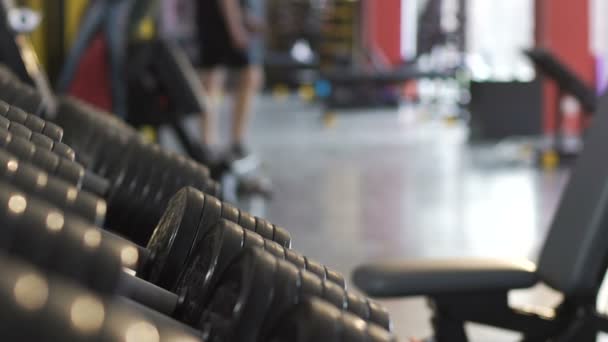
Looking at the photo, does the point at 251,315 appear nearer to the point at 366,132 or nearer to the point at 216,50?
the point at 216,50

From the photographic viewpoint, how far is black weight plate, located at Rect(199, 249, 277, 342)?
21.2 inches

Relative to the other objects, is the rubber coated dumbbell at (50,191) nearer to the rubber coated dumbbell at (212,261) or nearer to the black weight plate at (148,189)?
the rubber coated dumbbell at (212,261)

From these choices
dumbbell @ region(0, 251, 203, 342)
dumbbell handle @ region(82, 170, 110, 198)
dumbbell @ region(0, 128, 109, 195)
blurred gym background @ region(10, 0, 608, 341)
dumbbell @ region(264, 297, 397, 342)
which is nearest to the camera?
dumbbell @ region(0, 251, 203, 342)

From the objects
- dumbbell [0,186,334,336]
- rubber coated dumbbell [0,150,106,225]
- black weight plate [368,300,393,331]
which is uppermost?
dumbbell [0,186,334,336]

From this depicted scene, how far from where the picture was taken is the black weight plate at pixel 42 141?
2.32ft

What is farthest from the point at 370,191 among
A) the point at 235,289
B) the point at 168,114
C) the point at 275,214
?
the point at 235,289

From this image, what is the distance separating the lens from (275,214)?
3830 mm

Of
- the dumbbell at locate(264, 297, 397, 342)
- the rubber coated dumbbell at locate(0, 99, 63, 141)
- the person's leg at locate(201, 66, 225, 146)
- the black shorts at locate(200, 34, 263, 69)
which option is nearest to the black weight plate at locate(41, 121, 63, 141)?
the rubber coated dumbbell at locate(0, 99, 63, 141)

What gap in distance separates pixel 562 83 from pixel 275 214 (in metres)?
2.50

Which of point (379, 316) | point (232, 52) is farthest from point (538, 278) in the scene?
point (232, 52)

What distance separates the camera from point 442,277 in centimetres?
117

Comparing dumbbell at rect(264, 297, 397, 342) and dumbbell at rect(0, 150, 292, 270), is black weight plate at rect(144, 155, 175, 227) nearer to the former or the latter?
dumbbell at rect(0, 150, 292, 270)

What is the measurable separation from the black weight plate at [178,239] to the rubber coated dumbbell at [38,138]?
100 mm

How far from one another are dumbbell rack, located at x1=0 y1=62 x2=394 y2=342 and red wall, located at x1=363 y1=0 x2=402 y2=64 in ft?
45.5
